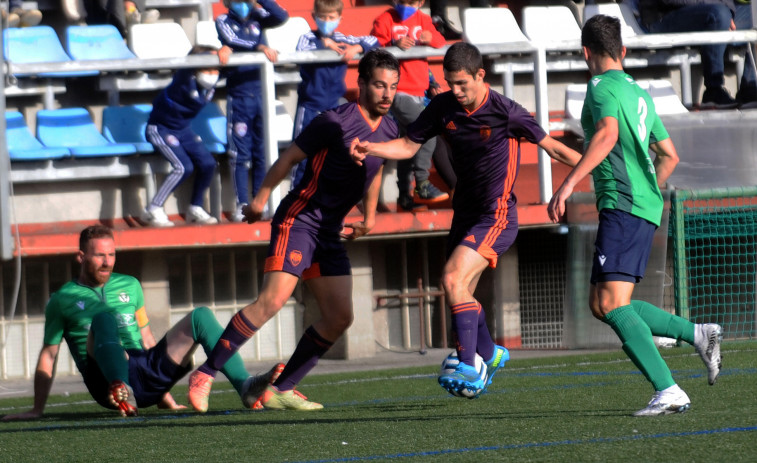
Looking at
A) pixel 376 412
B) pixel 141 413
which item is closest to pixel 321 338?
pixel 376 412

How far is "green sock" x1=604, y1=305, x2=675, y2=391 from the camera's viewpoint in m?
5.69

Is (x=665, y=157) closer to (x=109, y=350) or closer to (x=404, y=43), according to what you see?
(x=109, y=350)

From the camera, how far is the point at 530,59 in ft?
43.1

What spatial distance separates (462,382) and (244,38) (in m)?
5.86

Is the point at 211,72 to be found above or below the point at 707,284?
above

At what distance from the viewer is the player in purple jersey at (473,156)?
6.42 metres

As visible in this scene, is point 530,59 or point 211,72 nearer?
point 211,72

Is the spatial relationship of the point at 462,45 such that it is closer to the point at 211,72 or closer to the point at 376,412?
the point at 376,412

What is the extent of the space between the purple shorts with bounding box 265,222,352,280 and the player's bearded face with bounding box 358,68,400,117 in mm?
749

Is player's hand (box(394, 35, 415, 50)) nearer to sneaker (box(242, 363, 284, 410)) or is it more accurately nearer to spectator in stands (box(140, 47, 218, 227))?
spectator in stands (box(140, 47, 218, 227))

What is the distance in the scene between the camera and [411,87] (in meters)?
11.1

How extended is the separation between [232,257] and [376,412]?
574 cm

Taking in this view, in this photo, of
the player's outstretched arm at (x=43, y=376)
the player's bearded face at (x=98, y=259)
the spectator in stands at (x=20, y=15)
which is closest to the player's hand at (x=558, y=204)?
the player's bearded face at (x=98, y=259)

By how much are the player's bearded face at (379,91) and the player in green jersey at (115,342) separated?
147 cm
